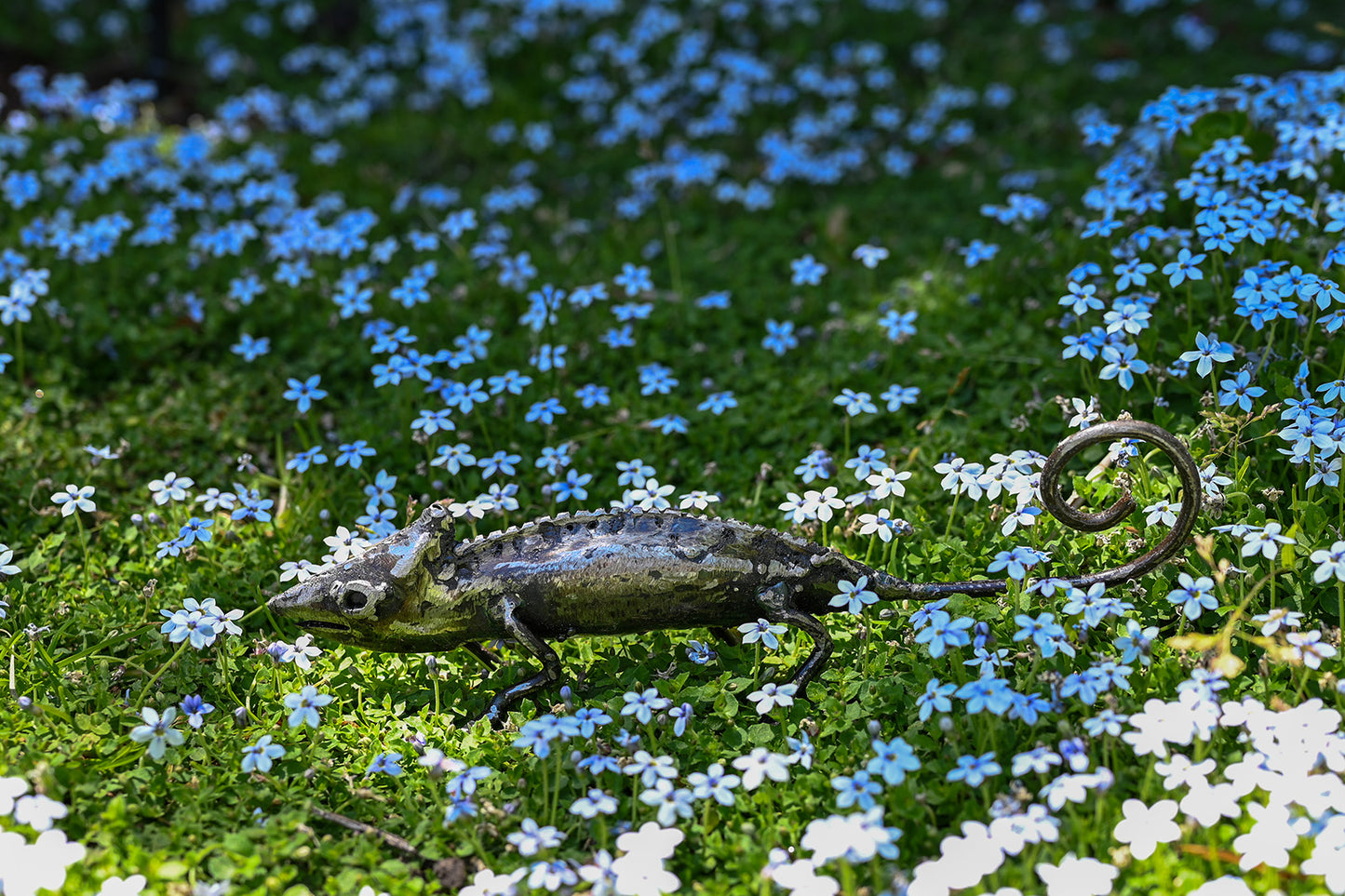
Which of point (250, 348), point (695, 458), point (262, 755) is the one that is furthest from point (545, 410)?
point (262, 755)

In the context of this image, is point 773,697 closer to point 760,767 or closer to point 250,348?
point 760,767

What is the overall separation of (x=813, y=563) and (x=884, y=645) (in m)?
0.47

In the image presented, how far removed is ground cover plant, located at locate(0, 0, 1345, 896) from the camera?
11.4 feet

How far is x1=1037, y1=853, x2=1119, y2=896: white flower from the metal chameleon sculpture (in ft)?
3.46

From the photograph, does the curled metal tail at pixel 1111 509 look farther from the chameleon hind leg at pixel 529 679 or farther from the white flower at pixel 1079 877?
the chameleon hind leg at pixel 529 679

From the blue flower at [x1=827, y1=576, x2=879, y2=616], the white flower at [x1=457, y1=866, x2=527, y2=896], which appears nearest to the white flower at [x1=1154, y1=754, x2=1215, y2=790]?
the blue flower at [x1=827, y1=576, x2=879, y2=616]

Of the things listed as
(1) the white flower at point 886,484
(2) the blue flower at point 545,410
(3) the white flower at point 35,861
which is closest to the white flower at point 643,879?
(3) the white flower at point 35,861

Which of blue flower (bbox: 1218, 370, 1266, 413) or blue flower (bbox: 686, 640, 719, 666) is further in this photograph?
blue flower (bbox: 1218, 370, 1266, 413)

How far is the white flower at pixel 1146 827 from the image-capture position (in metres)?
3.24

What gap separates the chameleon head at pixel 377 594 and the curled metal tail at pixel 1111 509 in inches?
66.0

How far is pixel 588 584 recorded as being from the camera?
392 cm

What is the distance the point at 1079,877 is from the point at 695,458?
2729 millimetres

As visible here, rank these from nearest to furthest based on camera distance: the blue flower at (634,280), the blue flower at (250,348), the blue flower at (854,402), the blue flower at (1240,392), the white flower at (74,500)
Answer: the blue flower at (1240,392)
the white flower at (74,500)
the blue flower at (854,402)
the blue flower at (250,348)
the blue flower at (634,280)

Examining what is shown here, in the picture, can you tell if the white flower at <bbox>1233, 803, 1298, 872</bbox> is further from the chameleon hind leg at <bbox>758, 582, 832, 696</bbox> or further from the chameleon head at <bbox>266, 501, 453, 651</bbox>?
the chameleon head at <bbox>266, 501, 453, 651</bbox>
